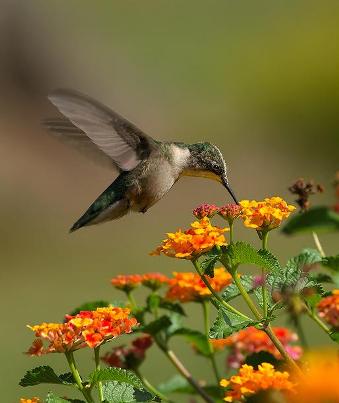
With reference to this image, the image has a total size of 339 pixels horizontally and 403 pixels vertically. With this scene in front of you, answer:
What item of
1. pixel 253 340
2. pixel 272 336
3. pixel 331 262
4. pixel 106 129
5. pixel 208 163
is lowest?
pixel 253 340

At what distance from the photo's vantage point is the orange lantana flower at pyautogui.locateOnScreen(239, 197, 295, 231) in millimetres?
1845

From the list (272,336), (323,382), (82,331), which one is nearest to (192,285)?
(272,336)

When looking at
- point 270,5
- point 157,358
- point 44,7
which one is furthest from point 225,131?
point 157,358

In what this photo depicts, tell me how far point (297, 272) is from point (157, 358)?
475 centimetres

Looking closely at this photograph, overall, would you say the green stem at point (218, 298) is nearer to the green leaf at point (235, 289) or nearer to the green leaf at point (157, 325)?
the green leaf at point (235, 289)

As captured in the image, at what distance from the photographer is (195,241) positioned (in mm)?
1797

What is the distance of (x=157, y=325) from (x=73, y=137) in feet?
2.44

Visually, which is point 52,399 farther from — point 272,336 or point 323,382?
point 323,382

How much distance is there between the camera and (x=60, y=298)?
8.55 meters

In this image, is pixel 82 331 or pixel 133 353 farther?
pixel 133 353

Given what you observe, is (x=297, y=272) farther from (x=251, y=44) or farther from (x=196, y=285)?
(x=251, y=44)

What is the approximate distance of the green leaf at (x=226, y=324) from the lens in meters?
1.71

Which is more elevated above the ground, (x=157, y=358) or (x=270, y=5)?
(x=270, y=5)

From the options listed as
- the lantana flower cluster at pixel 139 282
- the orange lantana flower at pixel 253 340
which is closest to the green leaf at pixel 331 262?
the orange lantana flower at pixel 253 340
